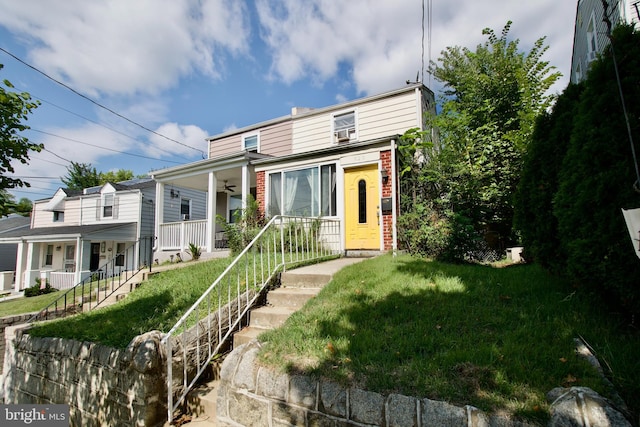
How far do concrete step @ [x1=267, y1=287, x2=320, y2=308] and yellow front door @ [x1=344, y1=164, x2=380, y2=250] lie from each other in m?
3.31

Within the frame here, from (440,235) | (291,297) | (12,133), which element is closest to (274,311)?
(291,297)

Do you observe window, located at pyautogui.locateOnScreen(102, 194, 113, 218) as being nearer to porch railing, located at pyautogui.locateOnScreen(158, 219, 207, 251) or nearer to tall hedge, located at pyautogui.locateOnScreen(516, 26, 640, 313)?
porch railing, located at pyautogui.locateOnScreen(158, 219, 207, 251)

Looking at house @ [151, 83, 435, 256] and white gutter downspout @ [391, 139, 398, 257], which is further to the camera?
house @ [151, 83, 435, 256]

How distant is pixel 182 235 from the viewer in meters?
10.9

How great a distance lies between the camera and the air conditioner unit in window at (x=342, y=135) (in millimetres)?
10281

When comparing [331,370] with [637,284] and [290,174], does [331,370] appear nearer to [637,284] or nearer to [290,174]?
[637,284]

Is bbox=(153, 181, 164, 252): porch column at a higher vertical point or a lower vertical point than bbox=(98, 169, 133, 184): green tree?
lower

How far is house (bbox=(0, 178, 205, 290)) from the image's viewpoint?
49.1 ft

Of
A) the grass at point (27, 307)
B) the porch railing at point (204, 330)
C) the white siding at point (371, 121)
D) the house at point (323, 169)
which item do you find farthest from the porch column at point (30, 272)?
the porch railing at point (204, 330)

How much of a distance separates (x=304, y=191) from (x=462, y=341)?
21.5 feet

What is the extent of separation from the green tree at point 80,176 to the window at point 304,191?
28.8 metres

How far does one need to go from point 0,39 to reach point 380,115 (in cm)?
976

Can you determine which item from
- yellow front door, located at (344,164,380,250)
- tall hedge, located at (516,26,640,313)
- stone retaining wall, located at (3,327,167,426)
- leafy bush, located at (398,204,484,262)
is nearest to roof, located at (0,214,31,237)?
stone retaining wall, located at (3,327,167,426)

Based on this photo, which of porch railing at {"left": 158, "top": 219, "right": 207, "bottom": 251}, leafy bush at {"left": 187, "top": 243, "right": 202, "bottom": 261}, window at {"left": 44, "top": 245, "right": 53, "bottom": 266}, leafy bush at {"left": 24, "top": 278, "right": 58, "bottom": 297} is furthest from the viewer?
window at {"left": 44, "top": 245, "right": 53, "bottom": 266}
